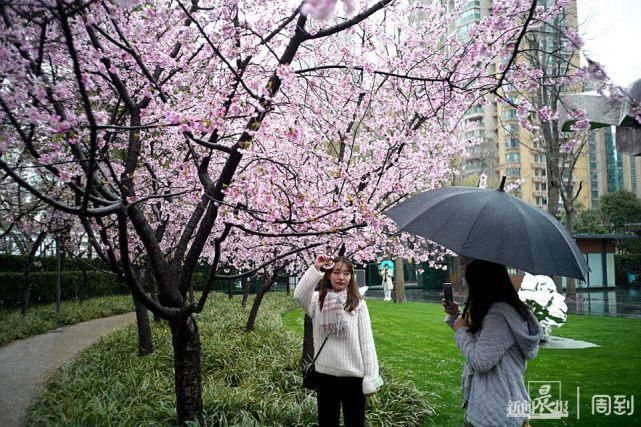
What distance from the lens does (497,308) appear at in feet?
8.28

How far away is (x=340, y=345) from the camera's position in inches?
135

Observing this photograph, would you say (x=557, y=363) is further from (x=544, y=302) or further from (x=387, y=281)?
(x=387, y=281)

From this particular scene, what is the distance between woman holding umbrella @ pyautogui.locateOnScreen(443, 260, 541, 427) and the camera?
2451mm

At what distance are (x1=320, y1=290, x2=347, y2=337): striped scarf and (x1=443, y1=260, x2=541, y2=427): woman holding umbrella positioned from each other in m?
1.02

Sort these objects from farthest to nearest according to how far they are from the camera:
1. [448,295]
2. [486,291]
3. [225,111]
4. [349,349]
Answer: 1. [225,111]
2. [349,349]
3. [448,295]
4. [486,291]

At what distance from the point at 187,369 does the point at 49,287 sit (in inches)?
604

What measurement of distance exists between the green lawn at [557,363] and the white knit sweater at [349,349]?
6.26 ft

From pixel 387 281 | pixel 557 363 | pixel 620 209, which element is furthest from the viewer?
pixel 620 209

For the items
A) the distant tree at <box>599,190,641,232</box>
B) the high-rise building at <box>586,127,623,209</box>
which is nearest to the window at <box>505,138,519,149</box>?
the high-rise building at <box>586,127,623,209</box>

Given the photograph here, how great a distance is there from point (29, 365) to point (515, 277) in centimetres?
711

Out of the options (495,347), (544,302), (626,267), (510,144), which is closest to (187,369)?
(495,347)

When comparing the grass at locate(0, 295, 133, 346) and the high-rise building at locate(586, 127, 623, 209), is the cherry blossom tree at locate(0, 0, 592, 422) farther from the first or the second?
the high-rise building at locate(586, 127, 623, 209)

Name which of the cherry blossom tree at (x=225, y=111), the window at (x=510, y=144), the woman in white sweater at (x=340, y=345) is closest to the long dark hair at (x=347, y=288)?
the woman in white sweater at (x=340, y=345)

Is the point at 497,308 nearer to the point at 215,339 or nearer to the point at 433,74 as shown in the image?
the point at 433,74
